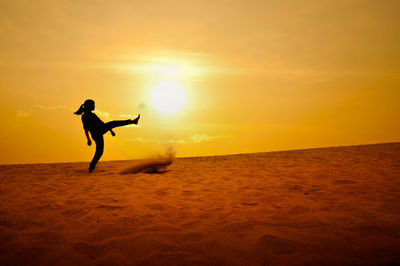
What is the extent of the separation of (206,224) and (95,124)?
660 cm

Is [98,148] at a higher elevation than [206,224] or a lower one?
higher

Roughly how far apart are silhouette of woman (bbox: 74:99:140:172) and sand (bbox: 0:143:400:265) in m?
3.00

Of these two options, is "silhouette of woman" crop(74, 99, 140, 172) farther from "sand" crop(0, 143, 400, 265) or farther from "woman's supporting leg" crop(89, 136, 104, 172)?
"sand" crop(0, 143, 400, 265)

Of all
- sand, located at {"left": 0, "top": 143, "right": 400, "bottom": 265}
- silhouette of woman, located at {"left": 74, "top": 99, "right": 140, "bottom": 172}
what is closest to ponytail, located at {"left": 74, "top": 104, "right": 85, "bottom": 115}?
silhouette of woman, located at {"left": 74, "top": 99, "right": 140, "bottom": 172}

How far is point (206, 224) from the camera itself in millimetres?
3168

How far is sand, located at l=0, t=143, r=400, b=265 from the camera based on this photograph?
2.34 m

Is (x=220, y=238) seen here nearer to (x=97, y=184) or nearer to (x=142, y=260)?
(x=142, y=260)

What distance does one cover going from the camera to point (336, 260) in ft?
7.11

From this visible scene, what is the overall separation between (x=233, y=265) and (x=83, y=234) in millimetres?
1933

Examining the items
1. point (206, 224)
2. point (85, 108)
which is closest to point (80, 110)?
point (85, 108)

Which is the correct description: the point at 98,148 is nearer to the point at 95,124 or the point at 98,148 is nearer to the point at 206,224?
the point at 95,124

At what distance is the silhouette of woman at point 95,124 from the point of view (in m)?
8.20

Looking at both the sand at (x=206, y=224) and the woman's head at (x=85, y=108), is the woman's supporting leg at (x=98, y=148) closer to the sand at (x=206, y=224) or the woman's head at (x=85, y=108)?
the woman's head at (x=85, y=108)

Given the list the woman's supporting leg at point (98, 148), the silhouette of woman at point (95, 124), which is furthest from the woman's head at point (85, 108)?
the woman's supporting leg at point (98, 148)
